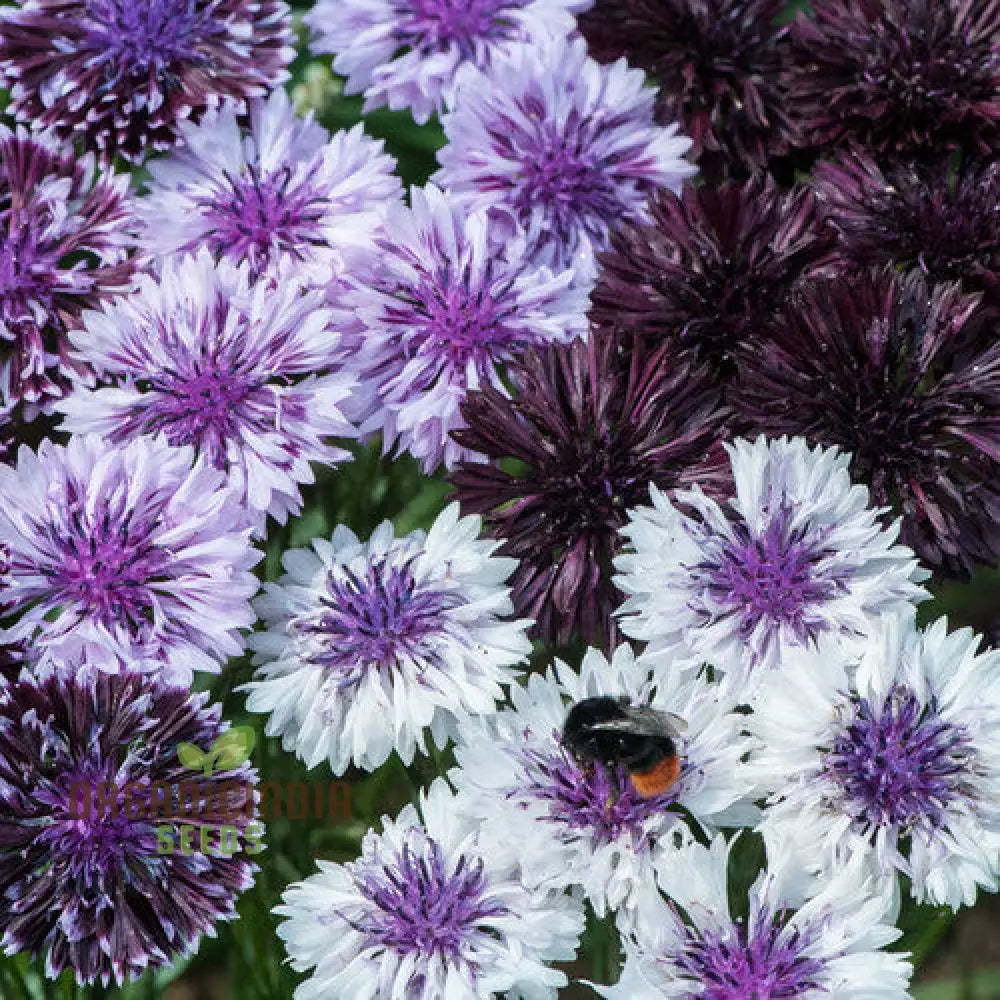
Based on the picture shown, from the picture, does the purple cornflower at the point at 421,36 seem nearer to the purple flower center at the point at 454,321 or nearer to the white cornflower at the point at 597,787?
the purple flower center at the point at 454,321

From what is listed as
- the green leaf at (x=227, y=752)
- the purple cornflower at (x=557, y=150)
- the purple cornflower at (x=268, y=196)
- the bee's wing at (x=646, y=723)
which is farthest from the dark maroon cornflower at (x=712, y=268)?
the green leaf at (x=227, y=752)

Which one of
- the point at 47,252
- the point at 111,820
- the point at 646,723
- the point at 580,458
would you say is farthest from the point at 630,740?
the point at 47,252

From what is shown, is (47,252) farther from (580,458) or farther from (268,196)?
(580,458)

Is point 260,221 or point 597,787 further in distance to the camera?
point 260,221

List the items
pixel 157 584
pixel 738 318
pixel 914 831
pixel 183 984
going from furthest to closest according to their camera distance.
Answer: pixel 183 984
pixel 738 318
pixel 157 584
pixel 914 831

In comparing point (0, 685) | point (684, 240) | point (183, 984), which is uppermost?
point (684, 240)

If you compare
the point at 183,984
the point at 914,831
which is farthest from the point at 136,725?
the point at 183,984

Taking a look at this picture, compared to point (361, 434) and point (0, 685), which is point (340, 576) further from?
point (0, 685)

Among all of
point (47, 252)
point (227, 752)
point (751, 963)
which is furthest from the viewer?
point (47, 252)
